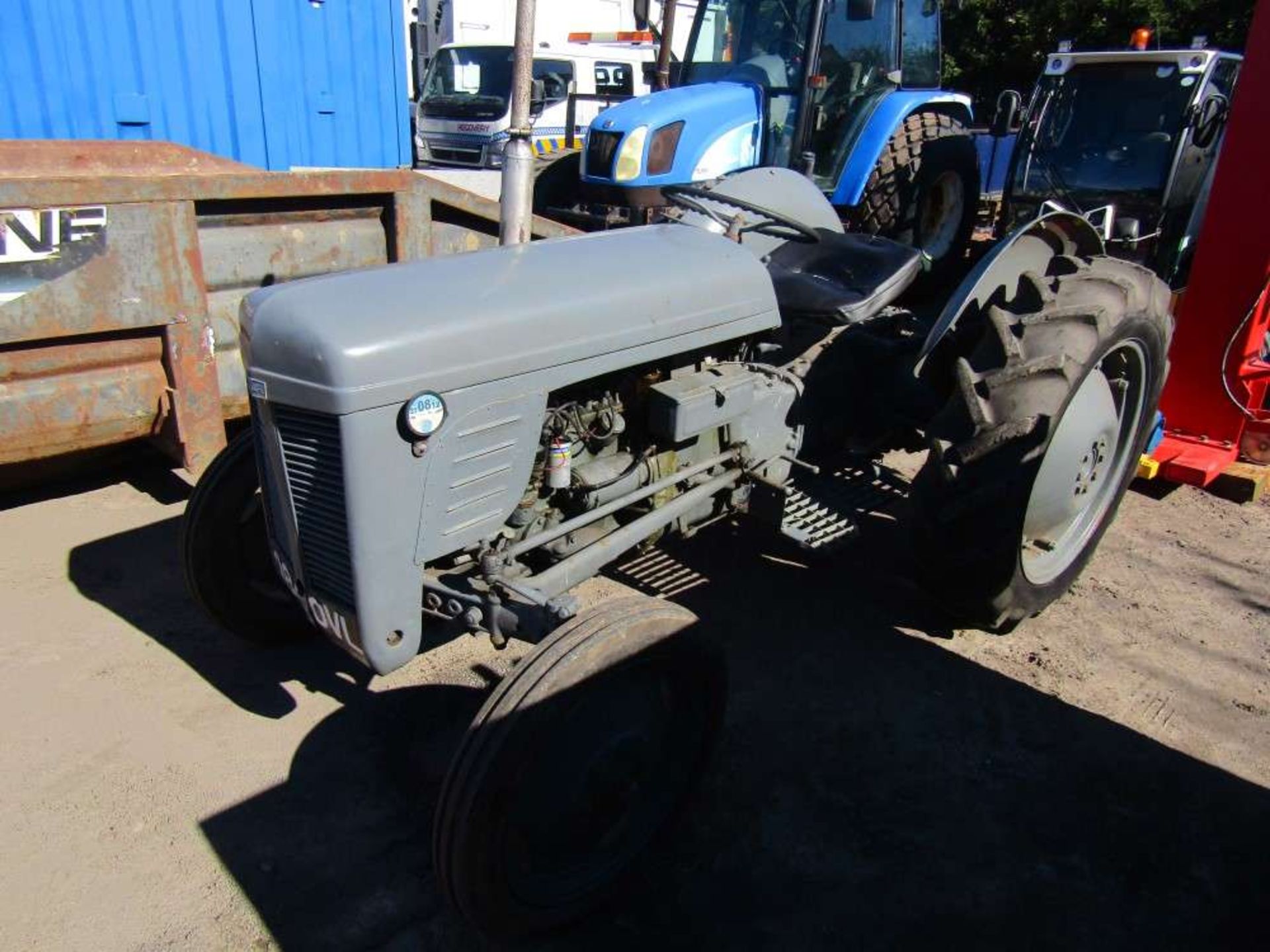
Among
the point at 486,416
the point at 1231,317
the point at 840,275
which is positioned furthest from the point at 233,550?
the point at 1231,317

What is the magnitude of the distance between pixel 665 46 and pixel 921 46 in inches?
74.6

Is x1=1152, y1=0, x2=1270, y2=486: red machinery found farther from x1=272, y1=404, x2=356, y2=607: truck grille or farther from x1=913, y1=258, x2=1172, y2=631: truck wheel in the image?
x1=272, y1=404, x2=356, y2=607: truck grille

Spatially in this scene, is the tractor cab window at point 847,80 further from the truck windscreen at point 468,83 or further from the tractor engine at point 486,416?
A: the truck windscreen at point 468,83

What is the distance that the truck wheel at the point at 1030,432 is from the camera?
2818 mm

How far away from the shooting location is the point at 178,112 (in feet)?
17.9

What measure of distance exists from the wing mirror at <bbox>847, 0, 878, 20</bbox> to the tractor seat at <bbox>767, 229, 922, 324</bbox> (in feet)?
9.89

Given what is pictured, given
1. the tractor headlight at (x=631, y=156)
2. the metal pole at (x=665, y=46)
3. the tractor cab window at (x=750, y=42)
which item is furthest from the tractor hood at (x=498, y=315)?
the metal pole at (x=665, y=46)

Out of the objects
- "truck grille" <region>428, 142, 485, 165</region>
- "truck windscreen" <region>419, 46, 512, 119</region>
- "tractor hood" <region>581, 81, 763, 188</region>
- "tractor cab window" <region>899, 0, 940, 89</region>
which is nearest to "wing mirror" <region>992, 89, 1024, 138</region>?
"tractor cab window" <region>899, 0, 940, 89</region>

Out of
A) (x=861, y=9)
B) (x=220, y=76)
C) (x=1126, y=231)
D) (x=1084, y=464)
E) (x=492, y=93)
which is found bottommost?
(x=1084, y=464)

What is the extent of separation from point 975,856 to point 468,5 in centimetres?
1545

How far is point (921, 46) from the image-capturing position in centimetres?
697

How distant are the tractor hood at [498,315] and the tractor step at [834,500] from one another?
0.69m

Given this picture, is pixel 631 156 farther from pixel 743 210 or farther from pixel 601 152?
pixel 743 210

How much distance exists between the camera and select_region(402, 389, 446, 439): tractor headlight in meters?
2.05
